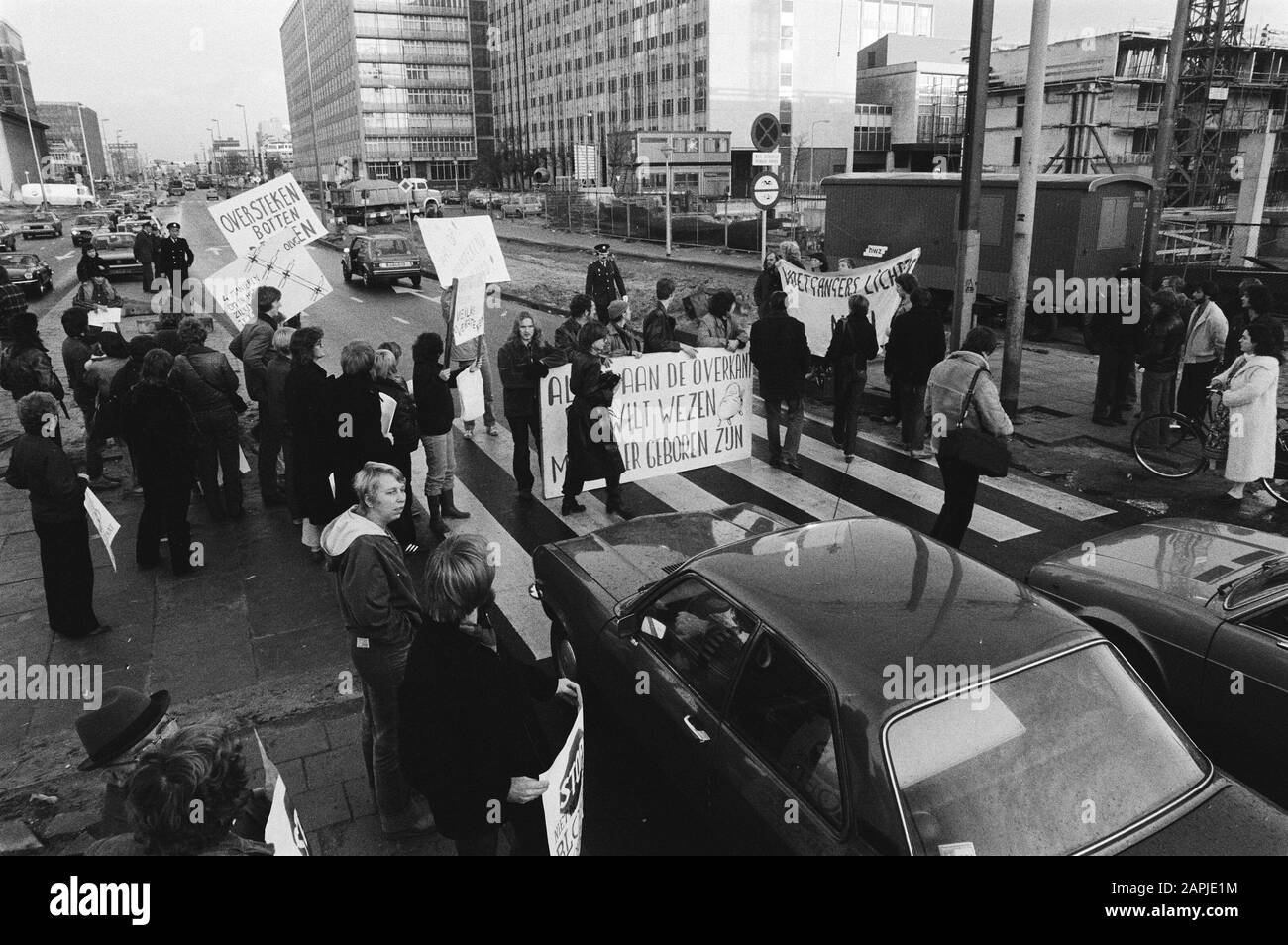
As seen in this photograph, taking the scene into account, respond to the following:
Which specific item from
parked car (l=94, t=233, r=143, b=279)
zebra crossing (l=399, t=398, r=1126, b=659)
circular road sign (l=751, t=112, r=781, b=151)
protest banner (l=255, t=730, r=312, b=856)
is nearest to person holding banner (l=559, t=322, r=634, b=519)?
zebra crossing (l=399, t=398, r=1126, b=659)

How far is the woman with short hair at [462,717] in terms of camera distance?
3.17 m

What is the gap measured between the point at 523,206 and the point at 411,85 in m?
74.8

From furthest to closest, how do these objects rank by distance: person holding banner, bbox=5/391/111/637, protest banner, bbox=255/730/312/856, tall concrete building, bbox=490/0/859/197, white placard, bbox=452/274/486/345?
tall concrete building, bbox=490/0/859/197
white placard, bbox=452/274/486/345
person holding banner, bbox=5/391/111/637
protest banner, bbox=255/730/312/856

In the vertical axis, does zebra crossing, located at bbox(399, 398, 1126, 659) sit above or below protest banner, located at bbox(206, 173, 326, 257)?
below

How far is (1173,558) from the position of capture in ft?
17.2

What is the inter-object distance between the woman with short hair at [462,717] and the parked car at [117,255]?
1311 inches

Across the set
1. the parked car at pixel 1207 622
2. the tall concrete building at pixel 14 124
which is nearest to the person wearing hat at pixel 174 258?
the parked car at pixel 1207 622

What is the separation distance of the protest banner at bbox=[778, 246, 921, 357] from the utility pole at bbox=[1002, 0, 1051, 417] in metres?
1.31

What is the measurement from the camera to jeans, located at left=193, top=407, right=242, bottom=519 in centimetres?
831

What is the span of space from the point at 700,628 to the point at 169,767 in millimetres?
2252

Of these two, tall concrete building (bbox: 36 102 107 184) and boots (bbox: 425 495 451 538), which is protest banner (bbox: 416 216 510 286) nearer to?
boots (bbox: 425 495 451 538)

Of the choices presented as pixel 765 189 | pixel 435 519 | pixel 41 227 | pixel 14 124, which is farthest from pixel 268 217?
pixel 14 124

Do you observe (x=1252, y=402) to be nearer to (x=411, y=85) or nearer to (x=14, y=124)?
(x=411, y=85)

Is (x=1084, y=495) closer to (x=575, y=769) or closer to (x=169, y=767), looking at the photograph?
(x=575, y=769)
